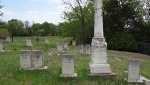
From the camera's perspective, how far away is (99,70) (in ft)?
49.0

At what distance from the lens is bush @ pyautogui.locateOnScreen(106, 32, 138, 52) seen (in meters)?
41.0

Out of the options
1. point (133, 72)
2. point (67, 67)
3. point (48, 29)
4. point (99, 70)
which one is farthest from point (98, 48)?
point (48, 29)

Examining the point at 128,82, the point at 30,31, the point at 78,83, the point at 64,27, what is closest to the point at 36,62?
the point at 78,83

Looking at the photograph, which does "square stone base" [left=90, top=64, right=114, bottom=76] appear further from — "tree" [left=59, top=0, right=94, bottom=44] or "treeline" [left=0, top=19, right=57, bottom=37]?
"treeline" [left=0, top=19, right=57, bottom=37]

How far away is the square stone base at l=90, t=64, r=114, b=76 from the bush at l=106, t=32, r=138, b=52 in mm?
26162

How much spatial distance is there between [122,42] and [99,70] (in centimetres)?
2649

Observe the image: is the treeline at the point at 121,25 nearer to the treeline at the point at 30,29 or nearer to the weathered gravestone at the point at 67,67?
the weathered gravestone at the point at 67,67

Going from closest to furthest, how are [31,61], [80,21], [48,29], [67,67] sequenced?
1. [67,67]
2. [31,61]
3. [80,21]
4. [48,29]

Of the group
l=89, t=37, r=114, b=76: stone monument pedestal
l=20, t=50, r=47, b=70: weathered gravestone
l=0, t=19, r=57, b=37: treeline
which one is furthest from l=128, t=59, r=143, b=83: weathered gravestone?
l=0, t=19, r=57, b=37: treeline

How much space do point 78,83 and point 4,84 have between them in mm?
2812

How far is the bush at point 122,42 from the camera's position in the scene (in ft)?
134

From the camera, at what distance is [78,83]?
13.1 meters

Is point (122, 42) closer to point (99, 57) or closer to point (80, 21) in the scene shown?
point (80, 21)

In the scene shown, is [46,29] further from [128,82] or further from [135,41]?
[128,82]
